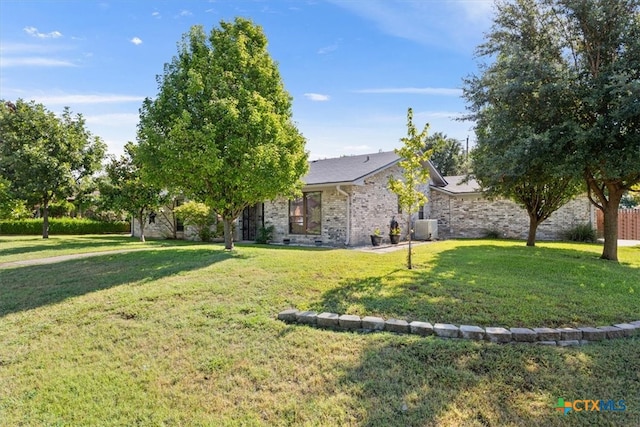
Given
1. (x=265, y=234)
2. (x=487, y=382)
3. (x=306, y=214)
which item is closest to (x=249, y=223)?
(x=265, y=234)

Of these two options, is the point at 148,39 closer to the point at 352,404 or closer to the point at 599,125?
the point at 352,404

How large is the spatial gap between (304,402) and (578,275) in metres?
7.34

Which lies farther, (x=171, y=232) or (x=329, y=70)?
(x=171, y=232)

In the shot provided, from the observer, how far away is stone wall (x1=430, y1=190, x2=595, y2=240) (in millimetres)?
17453

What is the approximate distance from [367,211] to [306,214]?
2.69 m

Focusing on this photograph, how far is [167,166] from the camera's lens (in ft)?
31.2

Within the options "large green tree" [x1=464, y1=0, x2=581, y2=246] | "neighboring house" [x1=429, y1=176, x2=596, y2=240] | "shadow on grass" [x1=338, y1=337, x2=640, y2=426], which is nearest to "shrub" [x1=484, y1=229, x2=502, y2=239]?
"neighboring house" [x1=429, y1=176, x2=596, y2=240]

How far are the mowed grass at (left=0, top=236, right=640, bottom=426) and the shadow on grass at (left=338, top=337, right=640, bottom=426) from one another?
0.05ft

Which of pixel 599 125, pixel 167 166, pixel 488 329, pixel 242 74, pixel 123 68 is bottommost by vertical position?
pixel 488 329

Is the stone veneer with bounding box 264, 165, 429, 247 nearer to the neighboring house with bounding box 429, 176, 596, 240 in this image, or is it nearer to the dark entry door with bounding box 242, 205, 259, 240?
the dark entry door with bounding box 242, 205, 259, 240

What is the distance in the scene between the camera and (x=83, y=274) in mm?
8273

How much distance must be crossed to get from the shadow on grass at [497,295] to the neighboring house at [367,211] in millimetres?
6243

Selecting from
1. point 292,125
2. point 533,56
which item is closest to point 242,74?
point 292,125

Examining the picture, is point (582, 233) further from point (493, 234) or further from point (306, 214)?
point (306, 214)
